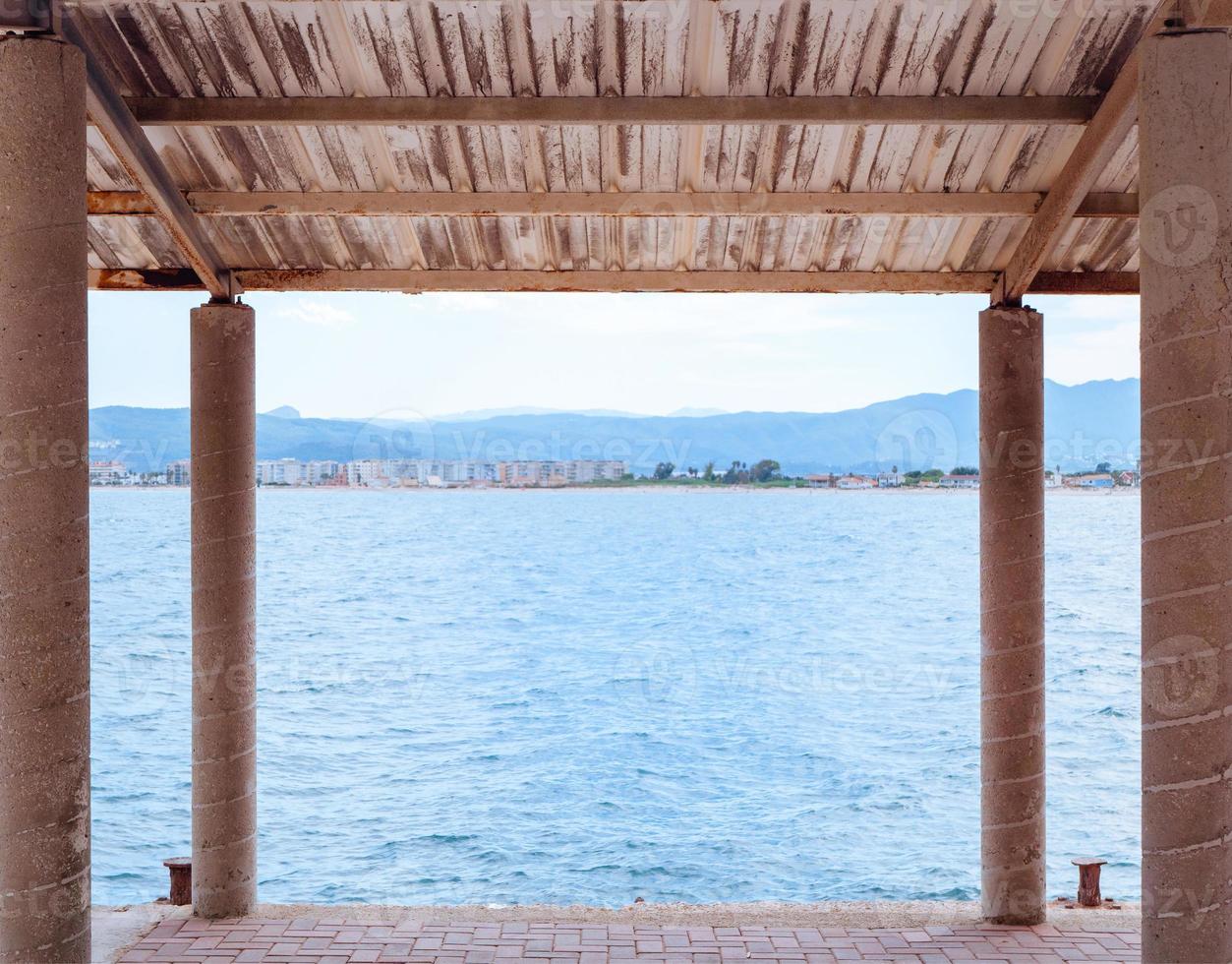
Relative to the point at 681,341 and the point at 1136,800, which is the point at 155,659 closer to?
the point at 1136,800

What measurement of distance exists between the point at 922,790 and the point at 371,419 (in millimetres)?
121414

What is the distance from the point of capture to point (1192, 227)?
4.63m

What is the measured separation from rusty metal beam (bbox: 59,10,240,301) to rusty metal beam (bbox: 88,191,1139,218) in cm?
28

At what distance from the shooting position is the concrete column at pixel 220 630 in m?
7.51

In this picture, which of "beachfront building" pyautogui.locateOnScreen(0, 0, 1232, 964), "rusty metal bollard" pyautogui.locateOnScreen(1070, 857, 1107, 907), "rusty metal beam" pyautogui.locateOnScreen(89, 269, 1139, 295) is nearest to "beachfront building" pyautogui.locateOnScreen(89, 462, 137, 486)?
"beachfront building" pyautogui.locateOnScreen(0, 0, 1232, 964)

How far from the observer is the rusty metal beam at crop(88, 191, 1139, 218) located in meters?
6.85

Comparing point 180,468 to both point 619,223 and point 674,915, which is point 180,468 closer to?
point 619,223

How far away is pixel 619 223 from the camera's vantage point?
24.7 ft

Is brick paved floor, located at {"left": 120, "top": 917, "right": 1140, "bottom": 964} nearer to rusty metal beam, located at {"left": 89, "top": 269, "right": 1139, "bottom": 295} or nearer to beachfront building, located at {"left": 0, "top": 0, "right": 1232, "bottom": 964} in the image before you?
beachfront building, located at {"left": 0, "top": 0, "right": 1232, "bottom": 964}

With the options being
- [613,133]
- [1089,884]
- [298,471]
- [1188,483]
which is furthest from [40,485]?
[298,471]

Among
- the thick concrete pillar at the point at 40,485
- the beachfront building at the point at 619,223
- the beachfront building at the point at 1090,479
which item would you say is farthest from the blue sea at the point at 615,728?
the beachfront building at the point at 1090,479

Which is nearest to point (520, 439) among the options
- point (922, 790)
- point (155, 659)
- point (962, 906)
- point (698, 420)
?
point (698, 420)

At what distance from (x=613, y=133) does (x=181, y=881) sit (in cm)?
614

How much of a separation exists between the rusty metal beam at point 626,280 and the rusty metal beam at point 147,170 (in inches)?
15.3
